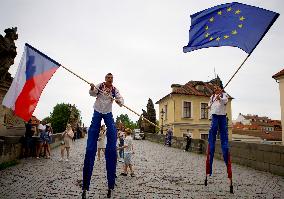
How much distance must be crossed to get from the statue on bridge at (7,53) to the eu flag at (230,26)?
8830mm

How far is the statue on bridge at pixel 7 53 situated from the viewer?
12133mm

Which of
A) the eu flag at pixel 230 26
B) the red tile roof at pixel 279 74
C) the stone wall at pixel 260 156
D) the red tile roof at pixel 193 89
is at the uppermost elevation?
the red tile roof at pixel 193 89

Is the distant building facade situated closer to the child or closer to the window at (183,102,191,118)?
the window at (183,102,191,118)

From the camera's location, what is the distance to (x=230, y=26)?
21.5 feet

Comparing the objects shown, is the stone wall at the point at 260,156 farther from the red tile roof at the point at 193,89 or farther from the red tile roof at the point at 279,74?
the red tile roof at the point at 193,89

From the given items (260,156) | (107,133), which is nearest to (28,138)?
(107,133)

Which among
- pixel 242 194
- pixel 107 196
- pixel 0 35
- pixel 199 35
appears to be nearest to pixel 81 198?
pixel 107 196

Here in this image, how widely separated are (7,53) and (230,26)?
10.1 meters

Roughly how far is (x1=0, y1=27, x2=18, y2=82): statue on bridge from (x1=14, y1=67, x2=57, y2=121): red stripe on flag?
681cm

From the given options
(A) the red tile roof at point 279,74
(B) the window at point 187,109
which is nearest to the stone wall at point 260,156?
(A) the red tile roof at point 279,74

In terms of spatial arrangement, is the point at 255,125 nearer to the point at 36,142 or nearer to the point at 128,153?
the point at 36,142

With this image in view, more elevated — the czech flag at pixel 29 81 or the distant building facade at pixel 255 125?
the distant building facade at pixel 255 125

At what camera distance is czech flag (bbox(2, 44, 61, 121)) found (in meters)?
5.73

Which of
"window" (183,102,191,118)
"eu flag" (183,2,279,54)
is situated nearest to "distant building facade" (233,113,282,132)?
"window" (183,102,191,118)
